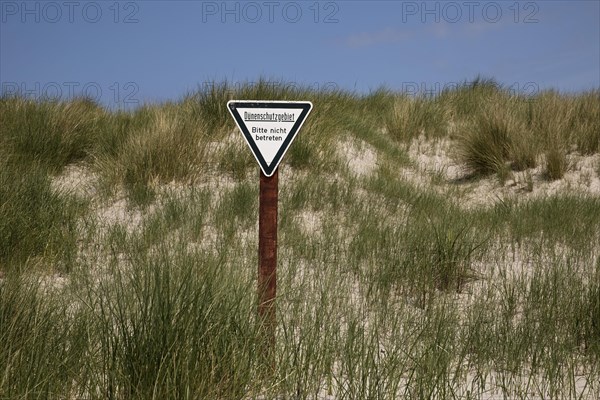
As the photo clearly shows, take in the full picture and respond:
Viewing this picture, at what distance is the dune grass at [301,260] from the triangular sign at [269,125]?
0.77m

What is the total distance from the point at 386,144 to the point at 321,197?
3.97 m

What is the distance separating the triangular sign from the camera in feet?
11.5

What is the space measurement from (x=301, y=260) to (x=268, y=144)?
8.19 ft

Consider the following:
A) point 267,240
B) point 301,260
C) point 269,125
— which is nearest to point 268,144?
point 269,125

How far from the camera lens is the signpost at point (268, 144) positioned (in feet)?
11.6

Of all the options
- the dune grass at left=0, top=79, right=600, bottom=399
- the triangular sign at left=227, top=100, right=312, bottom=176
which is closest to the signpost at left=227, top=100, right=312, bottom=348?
the triangular sign at left=227, top=100, right=312, bottom=176

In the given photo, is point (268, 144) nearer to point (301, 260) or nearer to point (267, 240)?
point (267, 240)

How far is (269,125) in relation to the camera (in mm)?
3559

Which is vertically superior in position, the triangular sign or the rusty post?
the triangular sign

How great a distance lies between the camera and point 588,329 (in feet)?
13.8

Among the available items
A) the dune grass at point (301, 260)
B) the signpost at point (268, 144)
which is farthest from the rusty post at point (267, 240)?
the dune grass at point (301, 260)

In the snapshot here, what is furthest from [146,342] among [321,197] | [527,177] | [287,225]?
[527,177]

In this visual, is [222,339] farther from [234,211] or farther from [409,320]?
[234,211]

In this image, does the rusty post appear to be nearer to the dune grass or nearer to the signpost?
the signpost
